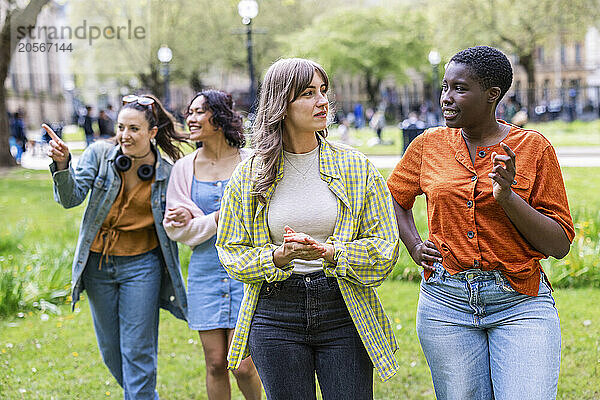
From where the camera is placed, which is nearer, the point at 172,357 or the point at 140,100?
the point at 140,100

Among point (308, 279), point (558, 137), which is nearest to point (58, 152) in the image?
point (308, 279)

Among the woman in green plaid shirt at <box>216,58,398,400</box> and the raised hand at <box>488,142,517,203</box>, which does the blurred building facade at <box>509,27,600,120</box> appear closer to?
the woman in green plaid shirt at <box>216,58,398,400</box>

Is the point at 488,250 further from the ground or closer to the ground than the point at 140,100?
closer to the ground

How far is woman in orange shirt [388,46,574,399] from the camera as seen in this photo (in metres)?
2.82

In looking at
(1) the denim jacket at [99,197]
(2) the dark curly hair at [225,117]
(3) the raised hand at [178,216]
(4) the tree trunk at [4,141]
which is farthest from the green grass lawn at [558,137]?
(3) the raised hand at [178,216]

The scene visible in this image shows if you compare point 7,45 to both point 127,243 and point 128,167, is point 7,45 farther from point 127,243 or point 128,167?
point 127,243

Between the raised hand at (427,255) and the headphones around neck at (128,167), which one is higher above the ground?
the headphones around neck at (128,167)

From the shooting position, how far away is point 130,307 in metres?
4.35

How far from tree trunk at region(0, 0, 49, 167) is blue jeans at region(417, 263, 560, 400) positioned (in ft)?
55.9

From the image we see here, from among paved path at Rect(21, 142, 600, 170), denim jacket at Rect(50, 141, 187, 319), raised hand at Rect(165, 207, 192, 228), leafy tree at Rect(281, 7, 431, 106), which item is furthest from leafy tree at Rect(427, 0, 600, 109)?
raised hand at Rect(165, 207, 192, 228)

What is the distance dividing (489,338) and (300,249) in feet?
2.90

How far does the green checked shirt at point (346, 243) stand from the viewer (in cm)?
294

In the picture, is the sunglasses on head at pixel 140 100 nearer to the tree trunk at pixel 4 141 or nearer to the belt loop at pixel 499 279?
the belt loop at pixel 499 279

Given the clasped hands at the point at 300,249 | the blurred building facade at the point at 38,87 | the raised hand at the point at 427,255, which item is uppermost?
the blurred building facade at the point at 38,87
